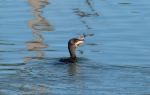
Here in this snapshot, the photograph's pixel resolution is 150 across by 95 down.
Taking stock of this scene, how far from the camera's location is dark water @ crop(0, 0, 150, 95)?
491 inches

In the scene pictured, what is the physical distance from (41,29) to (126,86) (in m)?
5.71

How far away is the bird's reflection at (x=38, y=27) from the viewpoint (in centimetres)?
1561

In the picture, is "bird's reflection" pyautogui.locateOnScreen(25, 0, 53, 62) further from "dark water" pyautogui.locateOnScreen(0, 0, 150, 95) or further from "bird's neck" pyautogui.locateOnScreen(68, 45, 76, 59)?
"bird's neck" pyautogui.locateOnScreen(68, 45, 76, 59)

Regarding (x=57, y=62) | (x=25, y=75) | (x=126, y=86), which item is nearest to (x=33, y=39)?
(x=57, y=62)

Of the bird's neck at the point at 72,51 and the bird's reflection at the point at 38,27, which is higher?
the bird's neck at the point at 72,51

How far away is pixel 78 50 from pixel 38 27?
7.42 ft

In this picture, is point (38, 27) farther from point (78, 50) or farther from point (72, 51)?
point (72, 51)

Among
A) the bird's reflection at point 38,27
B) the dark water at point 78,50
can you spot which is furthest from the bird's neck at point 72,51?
the bird's reflection at point 38,27

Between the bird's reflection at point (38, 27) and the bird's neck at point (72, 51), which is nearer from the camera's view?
the bird's neck at point (72, 51)

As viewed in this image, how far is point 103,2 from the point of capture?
20734 mm

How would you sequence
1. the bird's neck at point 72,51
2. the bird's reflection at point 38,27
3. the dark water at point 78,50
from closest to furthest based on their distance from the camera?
the dark water at point 78,50
the bird's neck at point 72,51
the bird's reflection at point 38,27

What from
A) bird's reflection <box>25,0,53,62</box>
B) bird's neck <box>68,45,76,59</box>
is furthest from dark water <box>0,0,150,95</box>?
bird's neck <box>68,45,76,59</box>

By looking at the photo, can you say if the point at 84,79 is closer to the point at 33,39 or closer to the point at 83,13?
the point at 33,39

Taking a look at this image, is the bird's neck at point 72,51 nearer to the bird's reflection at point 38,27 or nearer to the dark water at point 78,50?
the dark water at point 78,50
